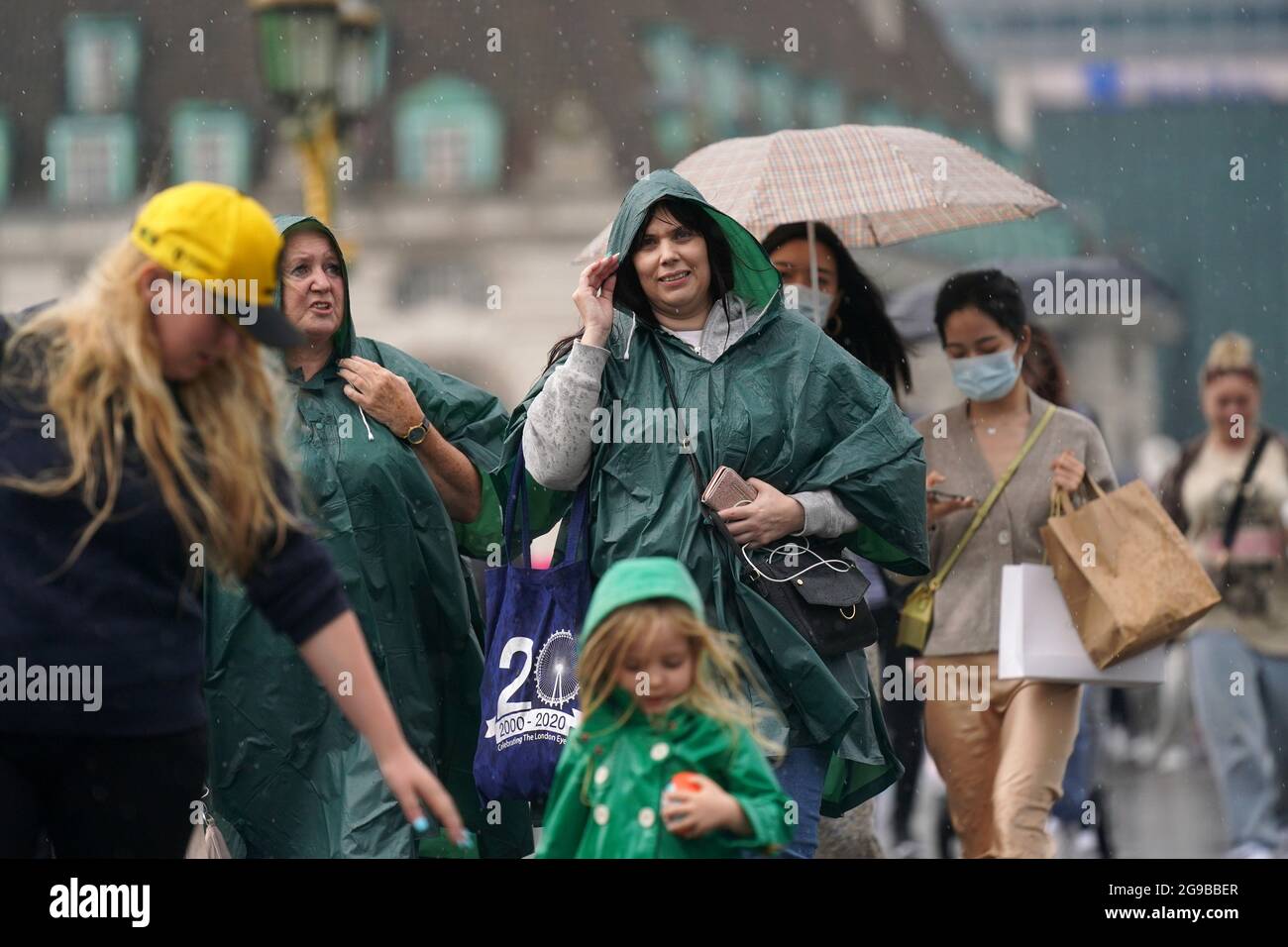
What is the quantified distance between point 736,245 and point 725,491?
76 cm

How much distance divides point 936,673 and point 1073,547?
2.15 ft

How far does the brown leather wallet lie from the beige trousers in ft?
6.19

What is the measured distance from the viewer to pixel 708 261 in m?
6.91

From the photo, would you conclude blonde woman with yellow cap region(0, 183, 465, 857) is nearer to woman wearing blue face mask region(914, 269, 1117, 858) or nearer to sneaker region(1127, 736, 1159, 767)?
woman wearing blue face mask region(914, 269, 1117, 858)

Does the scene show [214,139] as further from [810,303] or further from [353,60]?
[810,303]

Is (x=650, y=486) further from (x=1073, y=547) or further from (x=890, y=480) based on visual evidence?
(x=1073, y=547)

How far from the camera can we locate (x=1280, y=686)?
1038 centimetres

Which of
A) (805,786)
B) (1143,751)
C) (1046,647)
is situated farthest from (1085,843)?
(1143,751)

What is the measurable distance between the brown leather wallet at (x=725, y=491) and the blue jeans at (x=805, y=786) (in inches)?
24.9

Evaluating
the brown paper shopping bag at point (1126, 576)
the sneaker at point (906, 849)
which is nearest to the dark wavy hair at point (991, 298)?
the brown paper shopping bag at point (1126, 576)

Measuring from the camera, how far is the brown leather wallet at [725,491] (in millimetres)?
6543
